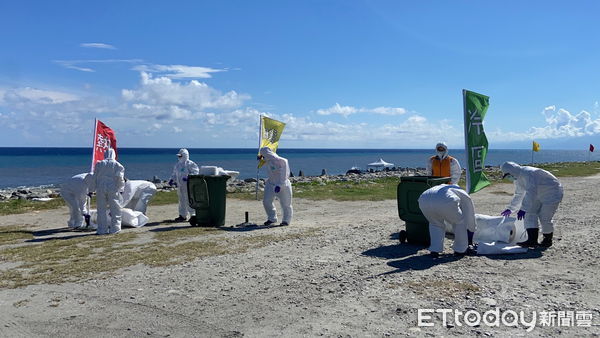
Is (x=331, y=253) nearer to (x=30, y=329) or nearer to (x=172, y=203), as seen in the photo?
(x=30, y=329)

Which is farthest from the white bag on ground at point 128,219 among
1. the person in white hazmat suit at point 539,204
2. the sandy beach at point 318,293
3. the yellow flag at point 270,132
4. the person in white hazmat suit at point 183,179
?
the person in white hazmat suit at point 539,204

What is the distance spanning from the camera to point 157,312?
18.1 feet

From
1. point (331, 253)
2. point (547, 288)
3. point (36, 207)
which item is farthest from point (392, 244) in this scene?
point (36, 207)

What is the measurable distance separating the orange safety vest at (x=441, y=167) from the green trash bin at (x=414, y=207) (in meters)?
1.32

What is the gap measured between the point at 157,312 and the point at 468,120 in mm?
6283

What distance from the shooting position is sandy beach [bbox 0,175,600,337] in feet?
16.3

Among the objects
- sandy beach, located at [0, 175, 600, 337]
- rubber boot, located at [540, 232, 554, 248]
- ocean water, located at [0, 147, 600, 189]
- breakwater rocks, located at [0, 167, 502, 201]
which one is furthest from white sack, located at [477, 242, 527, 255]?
ocean water, located at [0, 147, 600, 189]

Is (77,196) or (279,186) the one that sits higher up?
(279,186)

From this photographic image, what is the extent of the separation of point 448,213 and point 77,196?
917 centimetres

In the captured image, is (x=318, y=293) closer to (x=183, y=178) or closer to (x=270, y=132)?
(x=183, y=178)

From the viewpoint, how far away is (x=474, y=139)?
8.82m

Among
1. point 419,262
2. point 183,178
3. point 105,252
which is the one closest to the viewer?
point 419,262

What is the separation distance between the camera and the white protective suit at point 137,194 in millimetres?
12805

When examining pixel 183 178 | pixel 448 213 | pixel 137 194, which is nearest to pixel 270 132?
pixel 183 178
